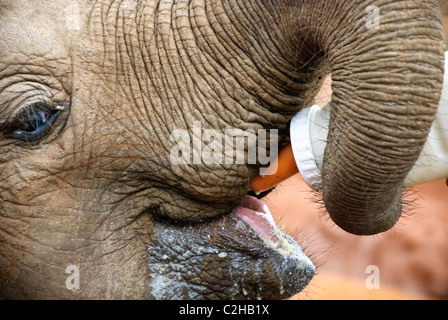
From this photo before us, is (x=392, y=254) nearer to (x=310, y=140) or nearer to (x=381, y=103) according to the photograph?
(x=310, y=140)

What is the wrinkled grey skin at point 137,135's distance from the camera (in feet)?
6.85

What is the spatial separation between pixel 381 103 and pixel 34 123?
1.02 metres

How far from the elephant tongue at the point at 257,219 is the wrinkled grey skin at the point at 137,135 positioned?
4cm

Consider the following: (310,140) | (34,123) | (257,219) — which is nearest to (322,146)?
(310,140)

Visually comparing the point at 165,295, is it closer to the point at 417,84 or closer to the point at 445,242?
the point at 417,84

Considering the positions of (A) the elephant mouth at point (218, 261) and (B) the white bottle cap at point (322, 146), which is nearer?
(B) the white bottle cap at point (322, 146)

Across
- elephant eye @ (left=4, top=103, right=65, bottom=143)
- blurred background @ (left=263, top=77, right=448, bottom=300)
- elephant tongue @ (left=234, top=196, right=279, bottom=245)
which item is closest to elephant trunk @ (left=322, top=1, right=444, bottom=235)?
elephant tongue @ (left=234, top=196, right=279, bottom=245)

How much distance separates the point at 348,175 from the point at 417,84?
0.98 ft

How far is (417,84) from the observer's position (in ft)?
5.60

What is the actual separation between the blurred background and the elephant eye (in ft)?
9.40

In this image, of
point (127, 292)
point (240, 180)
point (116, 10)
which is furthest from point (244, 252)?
point (116, 10)

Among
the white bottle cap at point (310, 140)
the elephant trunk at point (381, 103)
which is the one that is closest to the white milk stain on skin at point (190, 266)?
the white bottle cap at point (310, 140)

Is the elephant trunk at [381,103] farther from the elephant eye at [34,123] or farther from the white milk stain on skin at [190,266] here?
the elephant eye at [34,123]

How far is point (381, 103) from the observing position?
1.75m
